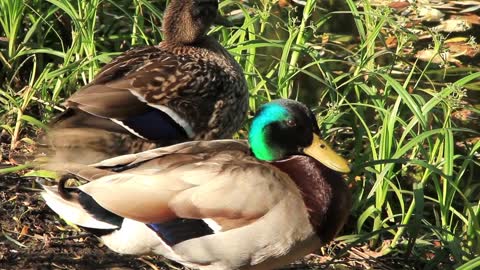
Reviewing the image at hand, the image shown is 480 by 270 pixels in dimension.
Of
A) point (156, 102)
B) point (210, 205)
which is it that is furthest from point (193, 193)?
point (156, 102)

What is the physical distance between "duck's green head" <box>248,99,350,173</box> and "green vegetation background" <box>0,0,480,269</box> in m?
0.34

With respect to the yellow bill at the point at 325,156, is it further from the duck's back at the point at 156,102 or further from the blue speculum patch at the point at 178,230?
the duck's back at the point at 156,102

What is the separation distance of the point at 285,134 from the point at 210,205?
19.1 inches

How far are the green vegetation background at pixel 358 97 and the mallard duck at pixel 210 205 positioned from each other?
51 cm

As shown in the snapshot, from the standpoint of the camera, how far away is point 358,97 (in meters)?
5.69

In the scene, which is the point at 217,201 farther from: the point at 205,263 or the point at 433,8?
the point at 433,8

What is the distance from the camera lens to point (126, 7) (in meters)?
6.57

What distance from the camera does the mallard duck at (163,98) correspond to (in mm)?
4891

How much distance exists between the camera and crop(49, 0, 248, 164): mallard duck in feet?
16.0

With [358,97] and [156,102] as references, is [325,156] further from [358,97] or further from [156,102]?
[358,97]

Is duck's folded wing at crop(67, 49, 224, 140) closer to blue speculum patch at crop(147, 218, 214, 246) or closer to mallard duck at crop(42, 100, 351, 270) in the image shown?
mallard duck at crop(42, 100, 351, 270)

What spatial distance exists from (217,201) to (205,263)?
0.25 meters

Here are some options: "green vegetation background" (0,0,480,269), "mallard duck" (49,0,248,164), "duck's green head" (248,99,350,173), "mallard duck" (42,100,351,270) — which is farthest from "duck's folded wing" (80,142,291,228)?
"green vegetation background" (0,0,480,269)

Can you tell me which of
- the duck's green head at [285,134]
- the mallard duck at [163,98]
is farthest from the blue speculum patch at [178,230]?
the mallard duck at [163,98]
